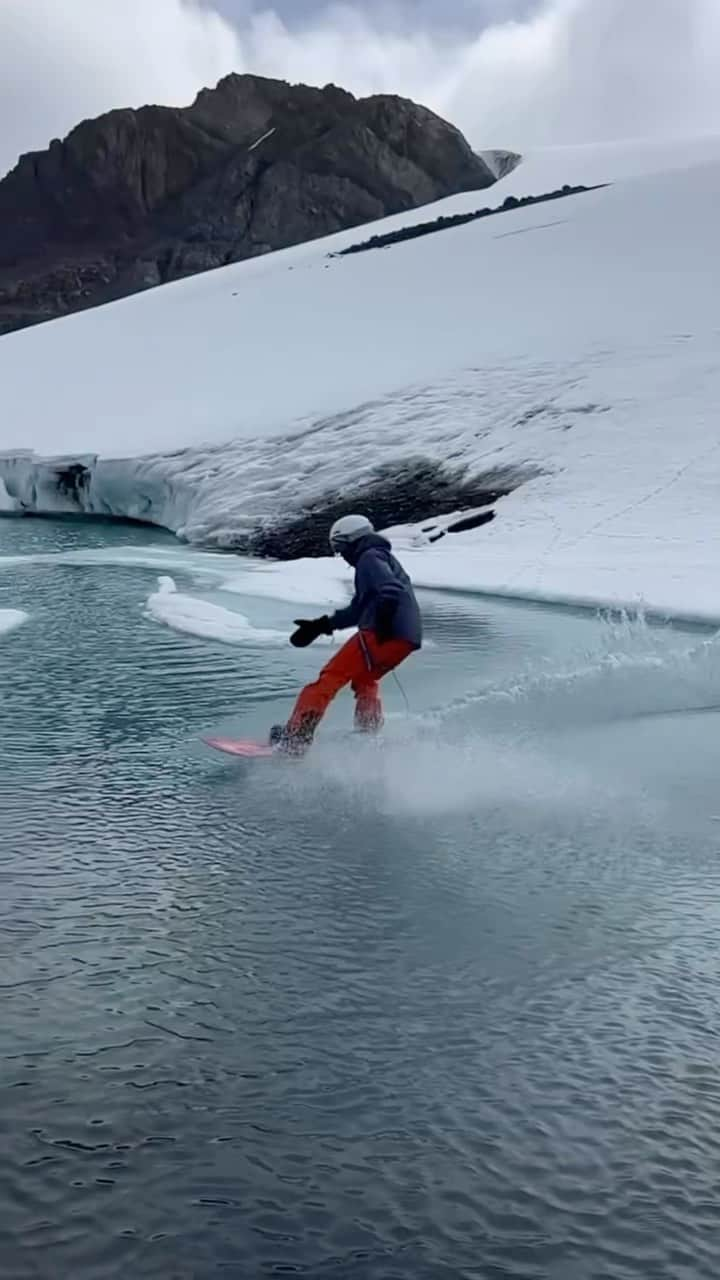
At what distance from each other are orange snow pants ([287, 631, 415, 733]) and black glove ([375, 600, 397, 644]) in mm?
41

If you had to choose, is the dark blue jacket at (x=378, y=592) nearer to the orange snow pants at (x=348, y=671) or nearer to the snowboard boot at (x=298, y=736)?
the orange snow pants at (x=348, y=671)

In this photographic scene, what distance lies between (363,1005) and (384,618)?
3.57 metres

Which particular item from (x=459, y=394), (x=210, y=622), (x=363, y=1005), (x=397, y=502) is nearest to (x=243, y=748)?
(x=363, y=1005)

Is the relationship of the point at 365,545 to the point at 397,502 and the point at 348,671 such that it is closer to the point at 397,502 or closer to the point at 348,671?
the point at 348,671

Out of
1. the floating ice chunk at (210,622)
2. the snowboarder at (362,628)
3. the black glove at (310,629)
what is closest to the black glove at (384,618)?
the snowboarder at (362,628)

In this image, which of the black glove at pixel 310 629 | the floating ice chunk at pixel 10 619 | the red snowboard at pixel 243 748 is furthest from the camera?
the floating ice chunk at pixel 10 619

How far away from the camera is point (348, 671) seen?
733 centimetres

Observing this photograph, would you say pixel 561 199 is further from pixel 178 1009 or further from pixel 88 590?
pixel 178 1009

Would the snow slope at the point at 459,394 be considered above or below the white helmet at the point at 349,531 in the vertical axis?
above

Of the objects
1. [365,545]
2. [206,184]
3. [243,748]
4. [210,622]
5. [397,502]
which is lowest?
[243,748]

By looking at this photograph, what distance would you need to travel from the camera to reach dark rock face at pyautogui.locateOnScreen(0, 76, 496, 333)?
11362cm

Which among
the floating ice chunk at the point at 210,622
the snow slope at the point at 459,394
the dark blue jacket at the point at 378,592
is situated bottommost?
the floating ice chunk at the point at 210,622

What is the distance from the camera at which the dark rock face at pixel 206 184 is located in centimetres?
11362

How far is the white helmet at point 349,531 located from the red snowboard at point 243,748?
1285mm
